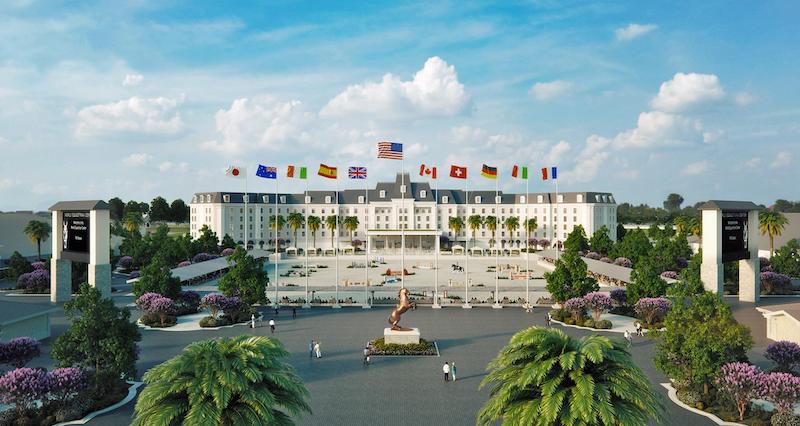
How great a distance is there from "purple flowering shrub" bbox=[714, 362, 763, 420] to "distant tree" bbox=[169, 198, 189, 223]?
186806 mm

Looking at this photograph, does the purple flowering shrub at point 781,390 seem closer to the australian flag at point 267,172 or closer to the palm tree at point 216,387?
the palm tree at point 216,387

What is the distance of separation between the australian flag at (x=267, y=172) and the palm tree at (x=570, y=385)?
47668 millimetres

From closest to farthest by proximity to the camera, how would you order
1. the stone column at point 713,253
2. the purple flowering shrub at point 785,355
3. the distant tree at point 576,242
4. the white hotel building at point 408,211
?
the purple flowering shrub at point 785,355 < the stone column at point 713,253 < the distant tree at point 576,242 < the white hotel building at point 408,211

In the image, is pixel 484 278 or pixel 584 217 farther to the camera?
pixel 584 217

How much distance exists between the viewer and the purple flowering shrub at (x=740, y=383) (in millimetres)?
24953

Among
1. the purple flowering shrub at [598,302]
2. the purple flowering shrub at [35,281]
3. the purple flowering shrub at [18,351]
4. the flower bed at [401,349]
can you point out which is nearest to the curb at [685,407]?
the flower bed at [401,349]

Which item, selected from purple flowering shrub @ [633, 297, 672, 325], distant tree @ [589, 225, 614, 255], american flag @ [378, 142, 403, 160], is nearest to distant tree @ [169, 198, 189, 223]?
distant tree @ [589, 225, 614, 255]

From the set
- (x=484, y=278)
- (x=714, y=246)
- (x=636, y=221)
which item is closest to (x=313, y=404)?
(x=714, y=246)

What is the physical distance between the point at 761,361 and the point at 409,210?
106 m


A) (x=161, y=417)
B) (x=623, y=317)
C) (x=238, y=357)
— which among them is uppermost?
(x=238, y=357)

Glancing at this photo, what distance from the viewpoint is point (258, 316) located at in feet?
164

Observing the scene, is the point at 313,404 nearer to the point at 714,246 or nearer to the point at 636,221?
the point at 714,246

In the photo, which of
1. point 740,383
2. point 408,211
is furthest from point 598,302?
point 408,211

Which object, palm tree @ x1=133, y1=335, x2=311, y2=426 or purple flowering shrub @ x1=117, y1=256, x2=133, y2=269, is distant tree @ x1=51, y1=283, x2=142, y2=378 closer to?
palm tree @ x1=133, y1=335, x2=311, y2=426
